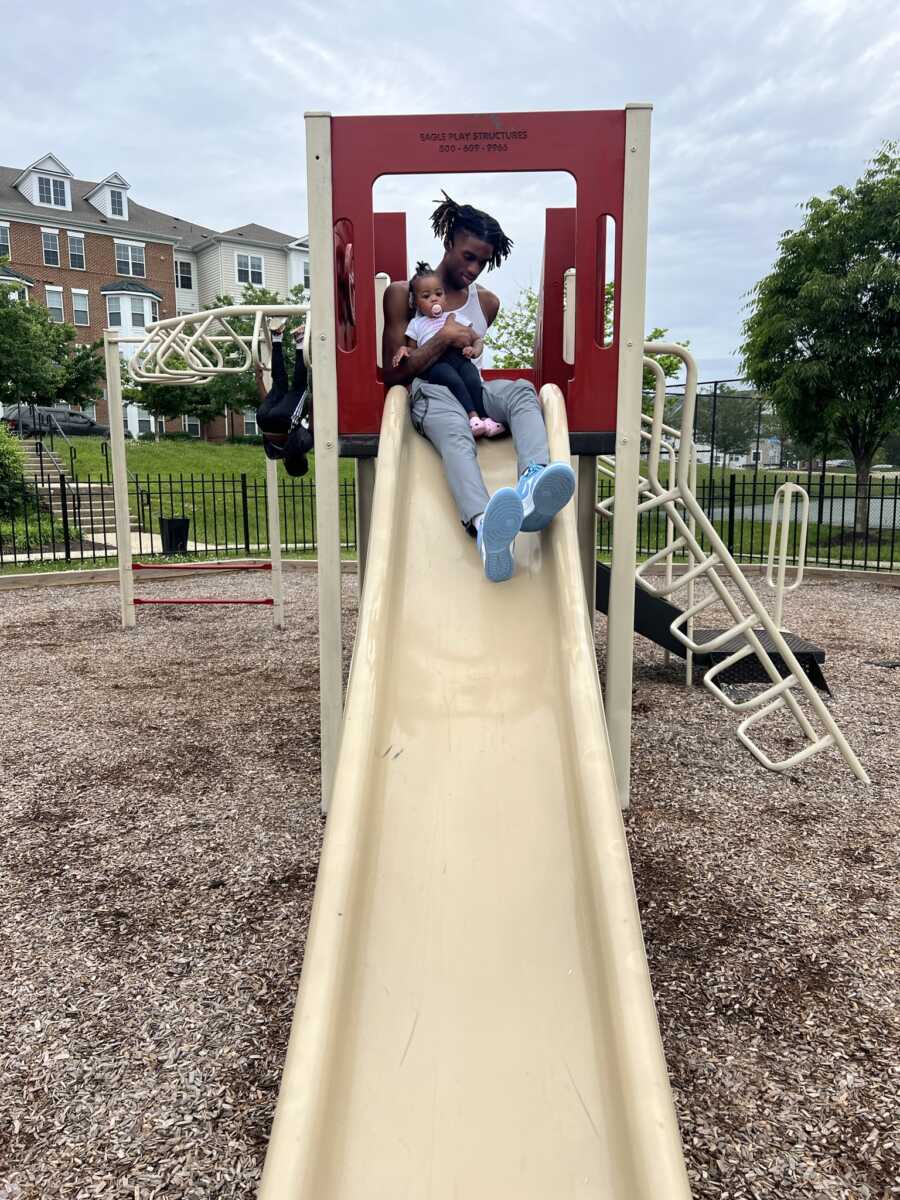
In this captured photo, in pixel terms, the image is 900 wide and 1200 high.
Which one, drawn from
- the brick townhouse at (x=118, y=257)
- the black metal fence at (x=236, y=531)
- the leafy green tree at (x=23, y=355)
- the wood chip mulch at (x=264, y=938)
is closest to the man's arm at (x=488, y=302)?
the wood chip mulch at (x=264, y=938)

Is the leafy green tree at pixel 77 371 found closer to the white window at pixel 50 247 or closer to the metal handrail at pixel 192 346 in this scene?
the white window at pixel 50 247

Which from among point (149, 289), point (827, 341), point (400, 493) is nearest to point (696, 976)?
point (400, 493)

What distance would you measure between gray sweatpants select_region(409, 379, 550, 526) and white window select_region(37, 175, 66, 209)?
141 feet

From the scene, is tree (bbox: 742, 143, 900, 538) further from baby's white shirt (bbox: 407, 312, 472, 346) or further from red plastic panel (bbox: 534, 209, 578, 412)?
baby's white shirt (bbox: 407, 312, 472, 346)

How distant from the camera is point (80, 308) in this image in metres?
38.4

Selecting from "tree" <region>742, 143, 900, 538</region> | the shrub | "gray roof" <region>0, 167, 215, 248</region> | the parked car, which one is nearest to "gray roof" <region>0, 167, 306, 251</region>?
"gray roof" <region>0, 167, 215, 248</region>

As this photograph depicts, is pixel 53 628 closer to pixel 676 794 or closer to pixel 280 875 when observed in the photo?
pixel 280 875

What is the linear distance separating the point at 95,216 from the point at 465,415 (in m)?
43.7


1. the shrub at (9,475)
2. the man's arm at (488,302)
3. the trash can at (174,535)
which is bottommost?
the trash can at (174,535)

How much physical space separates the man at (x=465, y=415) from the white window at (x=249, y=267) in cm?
4231

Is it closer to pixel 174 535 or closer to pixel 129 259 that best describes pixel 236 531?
pixel 174 535

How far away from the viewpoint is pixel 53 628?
25.3 feet

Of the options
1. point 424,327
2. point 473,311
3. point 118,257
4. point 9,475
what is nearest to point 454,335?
point 424,327

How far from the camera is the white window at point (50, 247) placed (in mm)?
37312
